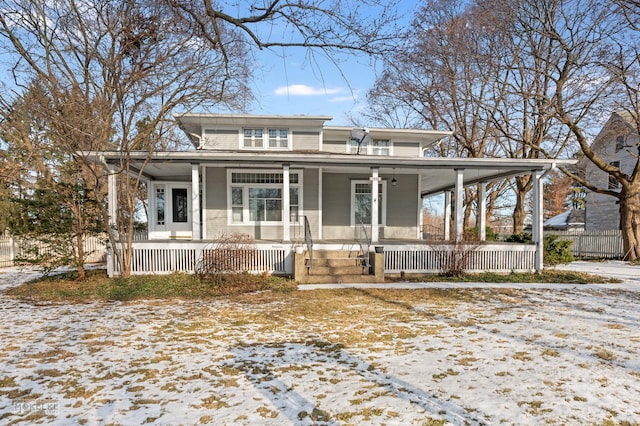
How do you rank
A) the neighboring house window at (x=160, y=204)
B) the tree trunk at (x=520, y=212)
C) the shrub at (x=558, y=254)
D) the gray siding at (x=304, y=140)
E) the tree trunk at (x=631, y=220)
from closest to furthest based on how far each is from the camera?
the shrub at (x=558, y=254) → the neighboring house window at (x=160, y=204) → the gray siding at (x=304, y=140) → the tree trunk at (x=631, y=220) → the tree trunk at (x=520, y=212)

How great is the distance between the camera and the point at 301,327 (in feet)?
17.7

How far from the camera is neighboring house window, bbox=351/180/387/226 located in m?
12.7

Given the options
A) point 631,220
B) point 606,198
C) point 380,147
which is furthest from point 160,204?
point 606,198

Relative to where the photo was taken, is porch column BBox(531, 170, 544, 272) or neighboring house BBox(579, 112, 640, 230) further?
neighboring house BBox(579, 112, 640, 230)

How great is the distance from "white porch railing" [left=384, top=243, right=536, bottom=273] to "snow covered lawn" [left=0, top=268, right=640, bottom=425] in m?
3.34

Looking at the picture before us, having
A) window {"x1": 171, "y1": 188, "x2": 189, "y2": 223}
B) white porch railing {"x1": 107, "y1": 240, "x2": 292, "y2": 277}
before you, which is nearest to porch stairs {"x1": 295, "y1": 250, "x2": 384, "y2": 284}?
white porch railing {"x1": 107, "y1": 240, "x2": 292, "y2": 277}

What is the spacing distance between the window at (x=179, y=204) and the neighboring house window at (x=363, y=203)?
6523mm

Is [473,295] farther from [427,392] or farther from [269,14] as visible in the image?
[269,14]

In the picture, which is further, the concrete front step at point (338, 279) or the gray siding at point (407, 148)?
the gray siding at point (407, 148)

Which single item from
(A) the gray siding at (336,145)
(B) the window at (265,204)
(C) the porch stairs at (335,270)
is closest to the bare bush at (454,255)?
(C) the porch stairs at (335,270)

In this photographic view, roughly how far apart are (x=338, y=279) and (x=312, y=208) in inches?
142

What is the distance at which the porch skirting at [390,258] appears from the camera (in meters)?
9.62

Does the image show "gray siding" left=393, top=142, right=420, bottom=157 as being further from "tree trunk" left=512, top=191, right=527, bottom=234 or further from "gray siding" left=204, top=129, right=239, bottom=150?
"tree trunk" left=512, top=191, right=527, bottom=234

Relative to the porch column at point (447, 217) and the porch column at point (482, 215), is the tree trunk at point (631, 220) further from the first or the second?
the porch column at point (447, 217)
